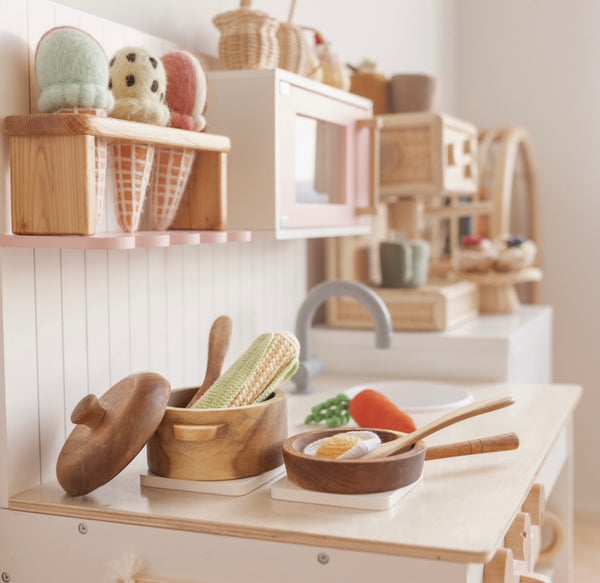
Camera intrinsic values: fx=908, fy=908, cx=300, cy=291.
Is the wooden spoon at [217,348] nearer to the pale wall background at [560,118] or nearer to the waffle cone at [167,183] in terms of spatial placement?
the waffle cone at [167,183]

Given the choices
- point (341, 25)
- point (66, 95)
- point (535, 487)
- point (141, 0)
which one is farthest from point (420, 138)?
point (66, 95)

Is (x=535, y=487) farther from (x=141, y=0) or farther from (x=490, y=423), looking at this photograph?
(x=141, y=0)

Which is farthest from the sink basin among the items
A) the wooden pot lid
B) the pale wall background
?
the pale wall background

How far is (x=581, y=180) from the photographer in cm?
353

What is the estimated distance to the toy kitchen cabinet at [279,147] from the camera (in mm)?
1673

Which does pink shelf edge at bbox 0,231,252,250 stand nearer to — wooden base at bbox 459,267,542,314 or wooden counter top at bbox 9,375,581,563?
wooden counter top at bbox 9,375,581,563

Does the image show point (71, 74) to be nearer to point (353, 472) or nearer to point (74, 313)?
point (74, 313)

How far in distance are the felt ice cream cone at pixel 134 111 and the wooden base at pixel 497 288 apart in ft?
4.99

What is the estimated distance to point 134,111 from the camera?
132 cm

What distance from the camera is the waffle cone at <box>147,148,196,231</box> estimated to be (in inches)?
56.3

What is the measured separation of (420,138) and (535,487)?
1157mm

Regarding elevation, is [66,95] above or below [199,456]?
above

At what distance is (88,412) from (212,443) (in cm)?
18

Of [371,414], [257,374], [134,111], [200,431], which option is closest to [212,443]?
[200,431]
